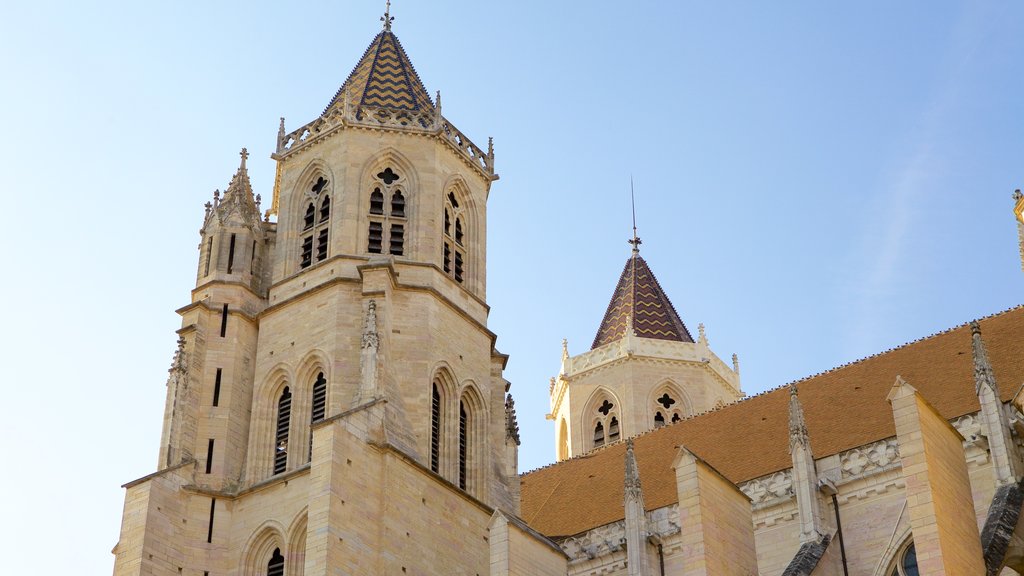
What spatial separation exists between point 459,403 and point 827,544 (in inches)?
256

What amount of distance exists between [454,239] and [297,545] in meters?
6.74

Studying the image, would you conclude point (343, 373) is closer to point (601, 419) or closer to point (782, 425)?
point (782, 425)

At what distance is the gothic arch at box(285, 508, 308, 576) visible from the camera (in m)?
21.3

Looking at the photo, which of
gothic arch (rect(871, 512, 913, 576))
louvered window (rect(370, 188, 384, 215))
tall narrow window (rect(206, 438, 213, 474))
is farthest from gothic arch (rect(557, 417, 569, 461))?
gothic arch (rect(871, 512, 913, 576))

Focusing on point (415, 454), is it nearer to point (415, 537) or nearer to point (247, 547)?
point (415, 537)

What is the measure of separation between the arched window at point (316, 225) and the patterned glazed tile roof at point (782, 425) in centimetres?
610

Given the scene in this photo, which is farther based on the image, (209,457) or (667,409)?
(667,409)

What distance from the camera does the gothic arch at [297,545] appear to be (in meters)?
21.3

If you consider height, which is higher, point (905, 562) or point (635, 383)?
point (635, 383)

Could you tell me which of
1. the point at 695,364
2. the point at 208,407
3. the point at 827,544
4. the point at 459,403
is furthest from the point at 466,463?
the point at 695,364

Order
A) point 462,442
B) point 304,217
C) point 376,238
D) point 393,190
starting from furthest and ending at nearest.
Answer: point 304,217, point 393,190, point 376,238, point 462,442

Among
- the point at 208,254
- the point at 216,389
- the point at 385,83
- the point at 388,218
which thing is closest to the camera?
the point at 216,389

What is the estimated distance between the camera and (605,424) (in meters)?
33.4

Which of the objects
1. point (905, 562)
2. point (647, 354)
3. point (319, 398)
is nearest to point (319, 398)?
point (319, 398)
